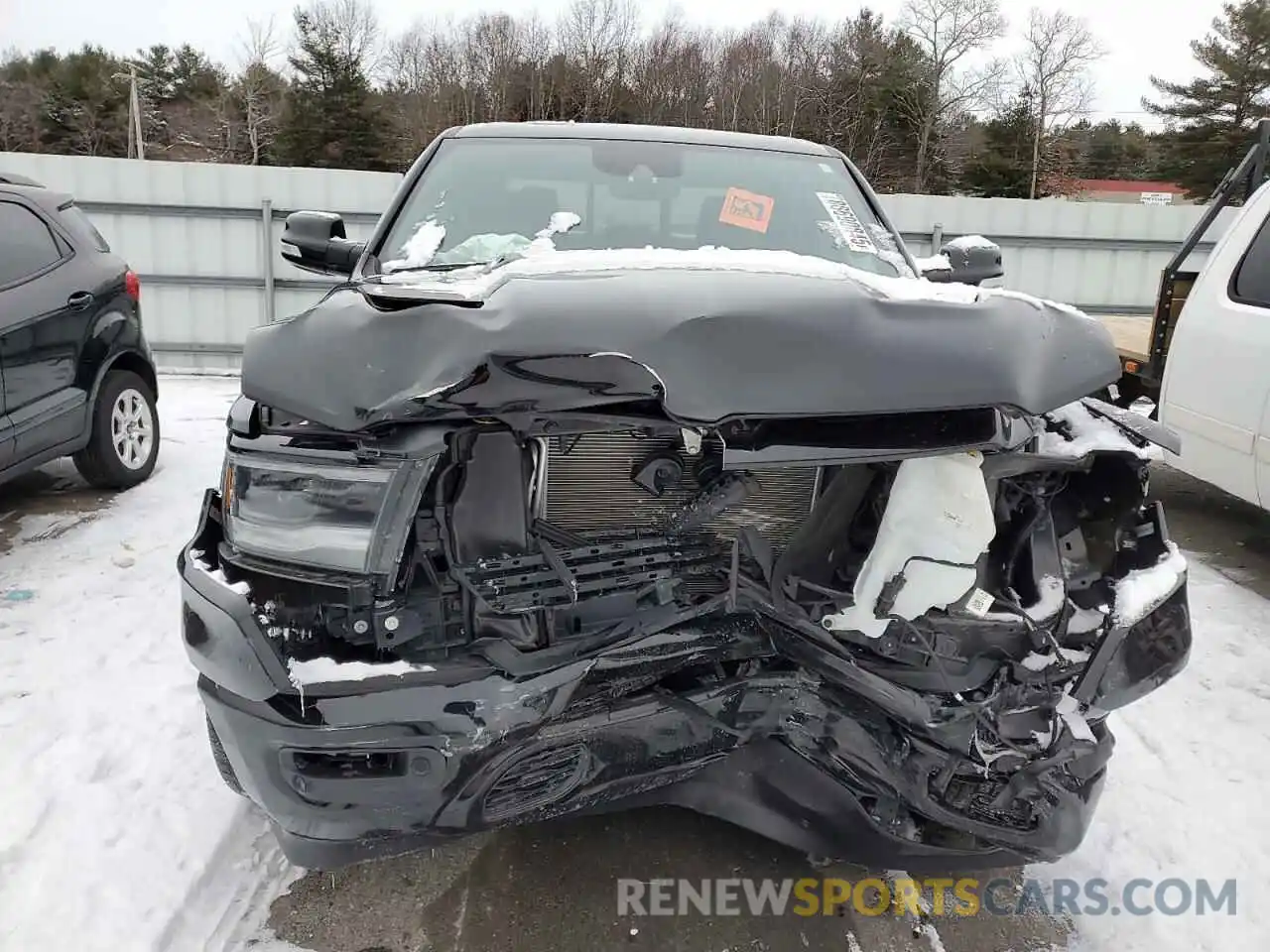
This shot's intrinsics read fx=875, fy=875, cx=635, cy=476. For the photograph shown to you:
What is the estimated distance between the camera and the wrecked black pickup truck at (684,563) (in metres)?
1.60

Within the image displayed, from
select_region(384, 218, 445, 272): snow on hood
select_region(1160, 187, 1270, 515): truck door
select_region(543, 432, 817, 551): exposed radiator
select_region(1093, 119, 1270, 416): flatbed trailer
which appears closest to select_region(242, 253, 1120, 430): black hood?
select_region(543, 432, 817, 551): exposed radiator

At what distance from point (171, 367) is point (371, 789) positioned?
9.71 metres

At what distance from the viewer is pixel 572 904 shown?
222 centimetres

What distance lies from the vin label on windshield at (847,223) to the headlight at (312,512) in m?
2.03

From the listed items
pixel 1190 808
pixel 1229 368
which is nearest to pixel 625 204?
pixel 1190 808

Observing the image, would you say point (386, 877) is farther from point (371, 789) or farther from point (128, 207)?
point (128, 207)

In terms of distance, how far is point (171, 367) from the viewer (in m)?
9.95

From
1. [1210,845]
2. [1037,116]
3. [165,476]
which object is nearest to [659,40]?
[1037,116]

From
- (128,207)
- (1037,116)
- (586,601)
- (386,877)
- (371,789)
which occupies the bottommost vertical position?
(386,877)

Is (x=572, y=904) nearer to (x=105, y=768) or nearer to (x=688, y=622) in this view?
(x=688, y=622)

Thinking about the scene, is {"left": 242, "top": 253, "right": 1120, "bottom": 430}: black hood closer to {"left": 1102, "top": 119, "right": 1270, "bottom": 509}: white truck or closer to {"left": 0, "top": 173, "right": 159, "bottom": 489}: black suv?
{"left": 1102, "top": 119, "right": 1270, "bottom": 509}: white truck

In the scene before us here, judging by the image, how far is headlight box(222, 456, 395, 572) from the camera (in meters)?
1.67

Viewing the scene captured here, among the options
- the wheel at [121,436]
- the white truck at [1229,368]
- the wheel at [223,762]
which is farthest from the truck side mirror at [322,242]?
the white truck at [1229,368]

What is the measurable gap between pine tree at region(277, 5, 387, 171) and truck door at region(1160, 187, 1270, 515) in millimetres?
34329
